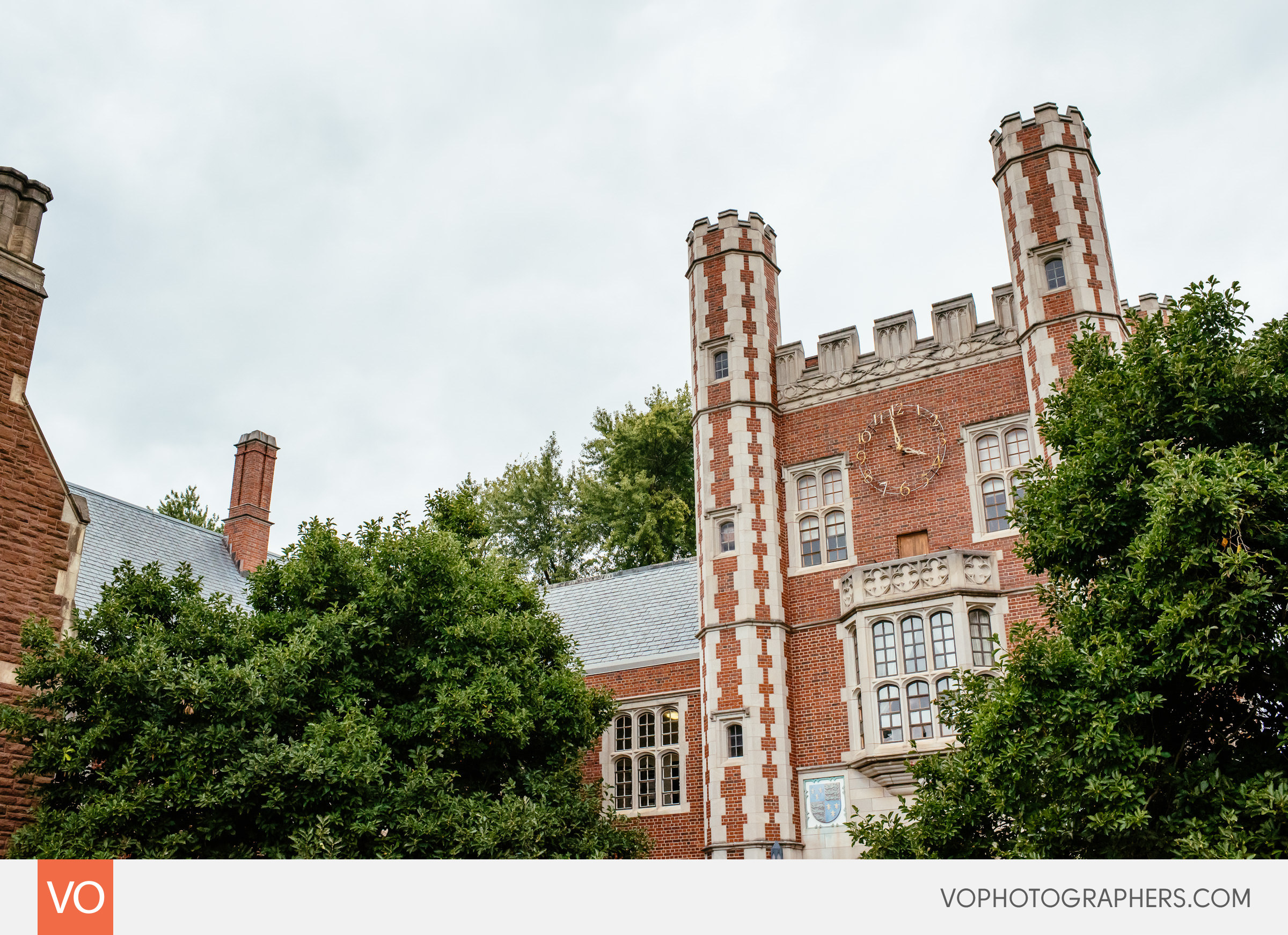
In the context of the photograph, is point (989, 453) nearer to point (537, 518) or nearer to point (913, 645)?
point (913, 645)

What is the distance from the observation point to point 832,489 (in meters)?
→ 20.9

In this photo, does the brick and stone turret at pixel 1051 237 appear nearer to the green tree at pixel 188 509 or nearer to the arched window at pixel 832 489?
the arched window at pixel 832 489

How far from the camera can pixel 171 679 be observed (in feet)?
45.9

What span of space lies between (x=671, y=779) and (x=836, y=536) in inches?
248

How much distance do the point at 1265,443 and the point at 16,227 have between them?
50.2 feet

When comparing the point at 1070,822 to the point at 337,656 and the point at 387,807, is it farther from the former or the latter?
the point at 337,656

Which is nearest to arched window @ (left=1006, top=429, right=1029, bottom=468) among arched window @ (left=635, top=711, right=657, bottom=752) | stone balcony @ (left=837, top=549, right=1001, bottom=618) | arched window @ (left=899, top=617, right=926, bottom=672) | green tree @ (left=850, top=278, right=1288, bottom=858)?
stone balcony @ (left=837, top=549, right=1001, bottom=618)

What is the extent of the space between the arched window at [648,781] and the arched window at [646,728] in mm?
330

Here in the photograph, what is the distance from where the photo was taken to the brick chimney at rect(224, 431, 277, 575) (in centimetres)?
3064

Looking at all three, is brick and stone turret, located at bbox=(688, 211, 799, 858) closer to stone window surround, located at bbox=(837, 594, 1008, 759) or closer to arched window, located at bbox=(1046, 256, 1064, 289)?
stone window surround, located at bbox=(837, 594, 1008, 759)

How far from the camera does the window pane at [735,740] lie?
19.4 m
